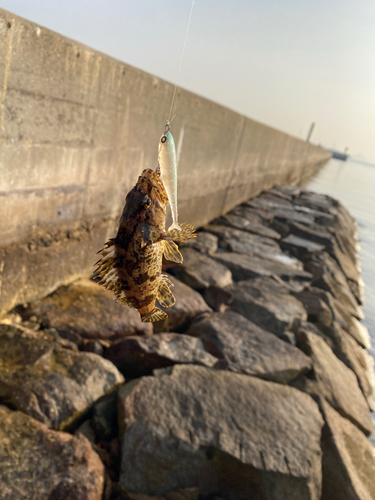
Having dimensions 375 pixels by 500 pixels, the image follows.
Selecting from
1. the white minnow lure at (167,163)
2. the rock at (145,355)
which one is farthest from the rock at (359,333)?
the white minnow lure at (167,163)

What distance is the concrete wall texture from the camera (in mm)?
3215

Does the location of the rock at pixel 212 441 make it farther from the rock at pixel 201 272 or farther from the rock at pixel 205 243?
the rock at pixel 205 243

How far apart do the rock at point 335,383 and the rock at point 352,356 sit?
0.31 meters

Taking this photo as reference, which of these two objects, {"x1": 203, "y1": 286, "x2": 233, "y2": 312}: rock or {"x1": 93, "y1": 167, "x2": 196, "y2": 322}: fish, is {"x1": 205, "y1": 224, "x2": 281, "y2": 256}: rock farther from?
{"x1": 93, "y1": 167, "x2": 196, "y2": 322}: fish

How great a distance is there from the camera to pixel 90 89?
3.93m

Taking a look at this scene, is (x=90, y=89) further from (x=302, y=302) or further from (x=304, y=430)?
(x=302, y=302)

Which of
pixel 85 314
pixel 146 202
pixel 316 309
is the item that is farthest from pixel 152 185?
pixel 316 309

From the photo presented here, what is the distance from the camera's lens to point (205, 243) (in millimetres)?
7438

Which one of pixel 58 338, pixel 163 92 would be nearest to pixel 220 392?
pixel 58 338

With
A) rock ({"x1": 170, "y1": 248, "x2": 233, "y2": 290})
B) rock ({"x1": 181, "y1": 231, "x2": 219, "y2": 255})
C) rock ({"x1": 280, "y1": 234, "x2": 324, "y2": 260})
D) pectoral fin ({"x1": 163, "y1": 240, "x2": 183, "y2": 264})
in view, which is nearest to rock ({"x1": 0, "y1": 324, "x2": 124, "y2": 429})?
pectoral fin ({"x1": 163, "y1": 240, "x2": 183, "y2": 264})

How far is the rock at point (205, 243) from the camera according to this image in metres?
7.15

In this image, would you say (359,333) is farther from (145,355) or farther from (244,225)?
(145,355)

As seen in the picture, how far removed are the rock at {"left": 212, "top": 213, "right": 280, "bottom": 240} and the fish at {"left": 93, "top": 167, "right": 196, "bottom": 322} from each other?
8.38 meters

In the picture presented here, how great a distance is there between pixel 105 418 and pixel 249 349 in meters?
1.94
